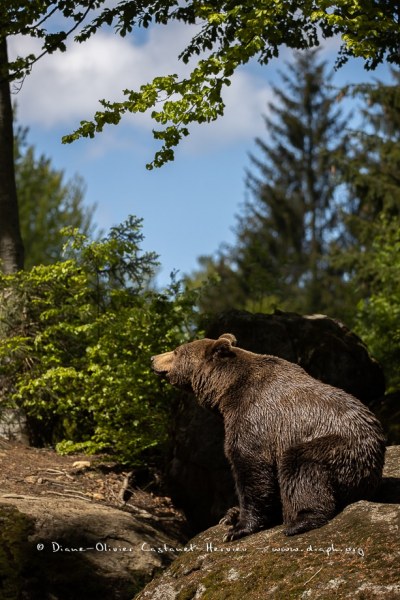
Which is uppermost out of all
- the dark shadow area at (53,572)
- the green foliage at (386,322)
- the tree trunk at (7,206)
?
the tree trunk at (7,206)

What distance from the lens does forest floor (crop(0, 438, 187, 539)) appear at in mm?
10141

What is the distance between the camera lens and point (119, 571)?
8141 millimetres

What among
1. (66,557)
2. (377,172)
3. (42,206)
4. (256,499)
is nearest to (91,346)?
(66,557)

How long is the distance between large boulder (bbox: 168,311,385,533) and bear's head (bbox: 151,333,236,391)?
9.35ft

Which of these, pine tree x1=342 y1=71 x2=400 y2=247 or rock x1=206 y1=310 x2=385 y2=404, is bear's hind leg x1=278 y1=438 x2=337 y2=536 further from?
pine tree x1=342 y1=71 x2=400 y2=247

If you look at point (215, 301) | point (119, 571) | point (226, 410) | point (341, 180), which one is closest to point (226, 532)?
point (226, 410)

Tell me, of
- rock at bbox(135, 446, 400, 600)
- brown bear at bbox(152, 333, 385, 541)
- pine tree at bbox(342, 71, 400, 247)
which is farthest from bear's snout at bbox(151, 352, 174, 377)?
pine tree at bbox(342, 71, 400, 247)

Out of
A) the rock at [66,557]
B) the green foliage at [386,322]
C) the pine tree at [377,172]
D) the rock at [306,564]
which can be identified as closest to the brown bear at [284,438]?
the rock at [306,564]

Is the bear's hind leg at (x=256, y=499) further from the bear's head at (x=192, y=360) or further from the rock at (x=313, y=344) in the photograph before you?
the rock at (x=313, y=344)

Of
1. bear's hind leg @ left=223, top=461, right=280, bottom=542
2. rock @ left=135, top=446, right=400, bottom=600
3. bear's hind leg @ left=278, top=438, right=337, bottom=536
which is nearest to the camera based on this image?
rock @ left=135, top=446, right=400, bottom=600

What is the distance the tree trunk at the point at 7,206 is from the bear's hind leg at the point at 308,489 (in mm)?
8008

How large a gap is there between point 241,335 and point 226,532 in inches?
161

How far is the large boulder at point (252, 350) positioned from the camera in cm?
1045

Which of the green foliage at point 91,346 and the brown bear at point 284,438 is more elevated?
the green foliage at point 91,346
